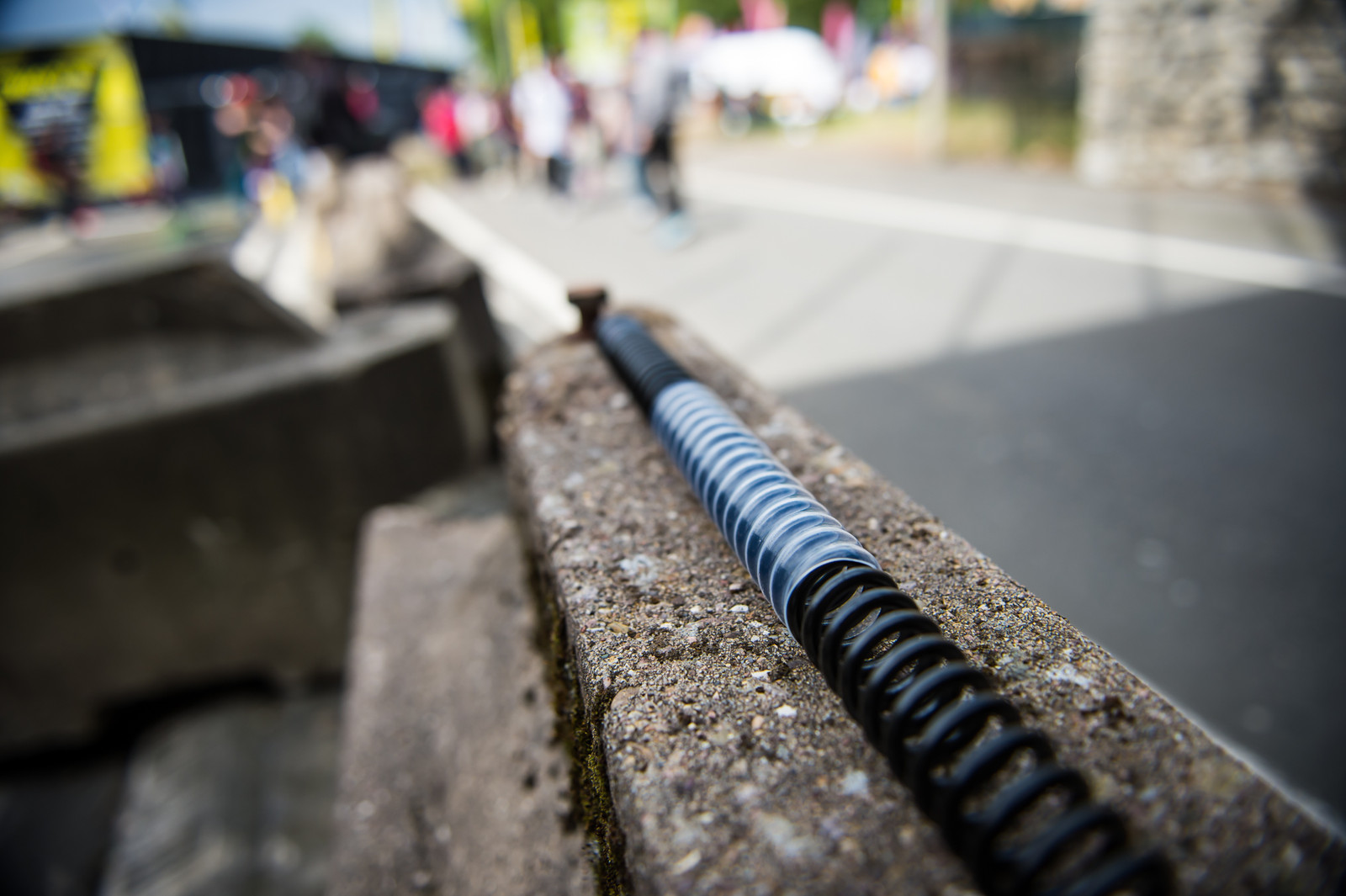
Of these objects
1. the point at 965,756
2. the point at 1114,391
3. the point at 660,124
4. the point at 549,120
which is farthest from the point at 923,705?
the point at 549,120

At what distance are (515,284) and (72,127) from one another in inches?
665

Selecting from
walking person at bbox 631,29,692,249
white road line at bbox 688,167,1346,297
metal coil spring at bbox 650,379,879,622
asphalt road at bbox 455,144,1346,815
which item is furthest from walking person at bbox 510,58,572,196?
metal coil spring at bbox 650,379,879,622

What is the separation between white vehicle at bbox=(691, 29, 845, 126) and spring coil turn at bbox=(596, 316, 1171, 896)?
2614cm

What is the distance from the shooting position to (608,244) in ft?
32.7

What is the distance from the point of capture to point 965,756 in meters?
0.89

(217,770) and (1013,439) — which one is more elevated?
(1013,439)

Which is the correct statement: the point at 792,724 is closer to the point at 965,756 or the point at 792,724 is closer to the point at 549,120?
the point at 965,756

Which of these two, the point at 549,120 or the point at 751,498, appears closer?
the point at 751,498

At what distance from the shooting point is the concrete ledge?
788mm

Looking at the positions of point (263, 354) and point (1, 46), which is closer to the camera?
point (263, 354)

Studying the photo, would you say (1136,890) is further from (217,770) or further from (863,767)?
(217,770)

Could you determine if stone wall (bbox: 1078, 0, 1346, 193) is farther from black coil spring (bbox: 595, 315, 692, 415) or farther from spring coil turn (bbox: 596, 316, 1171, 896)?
spring coil turn (bbox: 596, 316, 1171, 896)

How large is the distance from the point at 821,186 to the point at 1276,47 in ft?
18.3

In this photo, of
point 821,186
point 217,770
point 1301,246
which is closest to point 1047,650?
point 217,770
